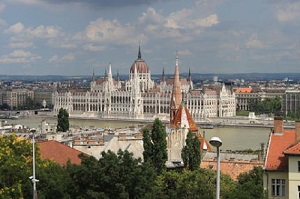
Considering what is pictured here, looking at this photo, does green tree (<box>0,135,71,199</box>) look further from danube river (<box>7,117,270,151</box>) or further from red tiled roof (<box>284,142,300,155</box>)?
danube river (<box>7,117,270,151</box>)

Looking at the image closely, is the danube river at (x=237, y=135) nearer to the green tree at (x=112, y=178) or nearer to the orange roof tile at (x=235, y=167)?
the orange roof tile at (x=235, y=167)

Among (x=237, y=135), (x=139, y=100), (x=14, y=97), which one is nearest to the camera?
(x=237, y=135)

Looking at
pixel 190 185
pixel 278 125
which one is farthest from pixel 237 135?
pixel 278 125

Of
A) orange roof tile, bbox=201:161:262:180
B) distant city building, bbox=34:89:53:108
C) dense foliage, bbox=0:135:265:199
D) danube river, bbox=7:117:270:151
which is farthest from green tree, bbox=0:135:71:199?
distant city building, bbox=34:89:53:108

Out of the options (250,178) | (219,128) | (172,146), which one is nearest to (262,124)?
(219,128)

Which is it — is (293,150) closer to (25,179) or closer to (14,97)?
(25,179)

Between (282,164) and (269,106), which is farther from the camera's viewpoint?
(269,106)

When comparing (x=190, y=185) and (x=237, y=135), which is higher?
(x=190, y=185)
